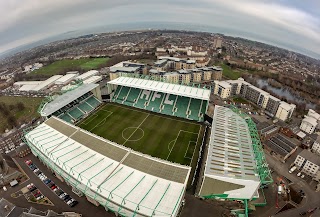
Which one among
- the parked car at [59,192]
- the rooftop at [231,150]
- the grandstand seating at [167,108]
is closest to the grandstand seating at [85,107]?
the grandstand seating at [167,108]

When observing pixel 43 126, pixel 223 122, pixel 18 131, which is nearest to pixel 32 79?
pixel 18 131

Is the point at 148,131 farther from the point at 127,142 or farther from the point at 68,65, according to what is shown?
the point at 68,65

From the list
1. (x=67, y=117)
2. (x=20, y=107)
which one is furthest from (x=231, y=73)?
(x=20, y=107)

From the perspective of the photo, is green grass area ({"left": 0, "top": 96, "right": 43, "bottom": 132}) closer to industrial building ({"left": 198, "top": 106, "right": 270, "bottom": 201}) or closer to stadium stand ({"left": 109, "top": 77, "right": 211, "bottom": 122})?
stadium stand ({"left": 109, "top": 77, "right": 211, "bottom": 122})

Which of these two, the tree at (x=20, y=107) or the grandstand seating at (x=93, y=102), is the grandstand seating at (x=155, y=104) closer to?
the grandstand seating at (x=93, y=102)

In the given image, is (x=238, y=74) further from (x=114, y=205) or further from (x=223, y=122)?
(x=114, y=205)
